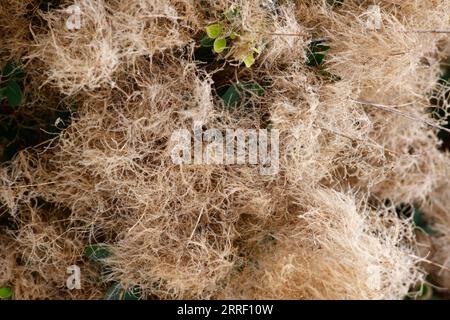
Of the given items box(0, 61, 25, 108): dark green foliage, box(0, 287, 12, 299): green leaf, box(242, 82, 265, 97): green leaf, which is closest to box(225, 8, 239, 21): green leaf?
box(242, 82, 265, 97): green leaf

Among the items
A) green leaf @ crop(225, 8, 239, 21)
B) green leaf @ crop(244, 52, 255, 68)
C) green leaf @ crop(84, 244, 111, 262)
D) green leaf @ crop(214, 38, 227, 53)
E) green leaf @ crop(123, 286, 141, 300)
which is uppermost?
green leaf @ crop(225, 8, 239, 21)

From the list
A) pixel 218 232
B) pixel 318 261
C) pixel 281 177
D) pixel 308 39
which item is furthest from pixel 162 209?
pixel 308 39

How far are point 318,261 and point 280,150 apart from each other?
0.29 m

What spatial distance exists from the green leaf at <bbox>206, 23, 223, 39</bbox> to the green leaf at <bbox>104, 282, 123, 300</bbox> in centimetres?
60

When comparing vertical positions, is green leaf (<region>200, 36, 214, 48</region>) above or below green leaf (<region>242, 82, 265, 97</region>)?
above

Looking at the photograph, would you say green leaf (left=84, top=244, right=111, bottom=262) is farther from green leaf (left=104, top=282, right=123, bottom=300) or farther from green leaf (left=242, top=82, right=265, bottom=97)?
green leaf (left=242, top=82, right=265, bottom=97)

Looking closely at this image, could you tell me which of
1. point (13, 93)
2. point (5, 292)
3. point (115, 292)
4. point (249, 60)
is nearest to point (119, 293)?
point (115, 292)

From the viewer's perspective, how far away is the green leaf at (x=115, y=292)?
1.30 metres

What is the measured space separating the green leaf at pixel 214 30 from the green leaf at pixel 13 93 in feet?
1.43

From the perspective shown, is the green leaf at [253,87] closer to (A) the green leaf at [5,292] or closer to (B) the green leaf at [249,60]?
(B) the green leaf at [249,60]

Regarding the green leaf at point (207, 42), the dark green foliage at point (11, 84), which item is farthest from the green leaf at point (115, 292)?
the green leaf at point (207, 42)

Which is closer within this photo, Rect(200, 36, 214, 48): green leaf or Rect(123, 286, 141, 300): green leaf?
Rect(200, 36, 214, 48): green leaf

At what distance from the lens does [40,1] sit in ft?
3.82

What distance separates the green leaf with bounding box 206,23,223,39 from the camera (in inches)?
44.6
